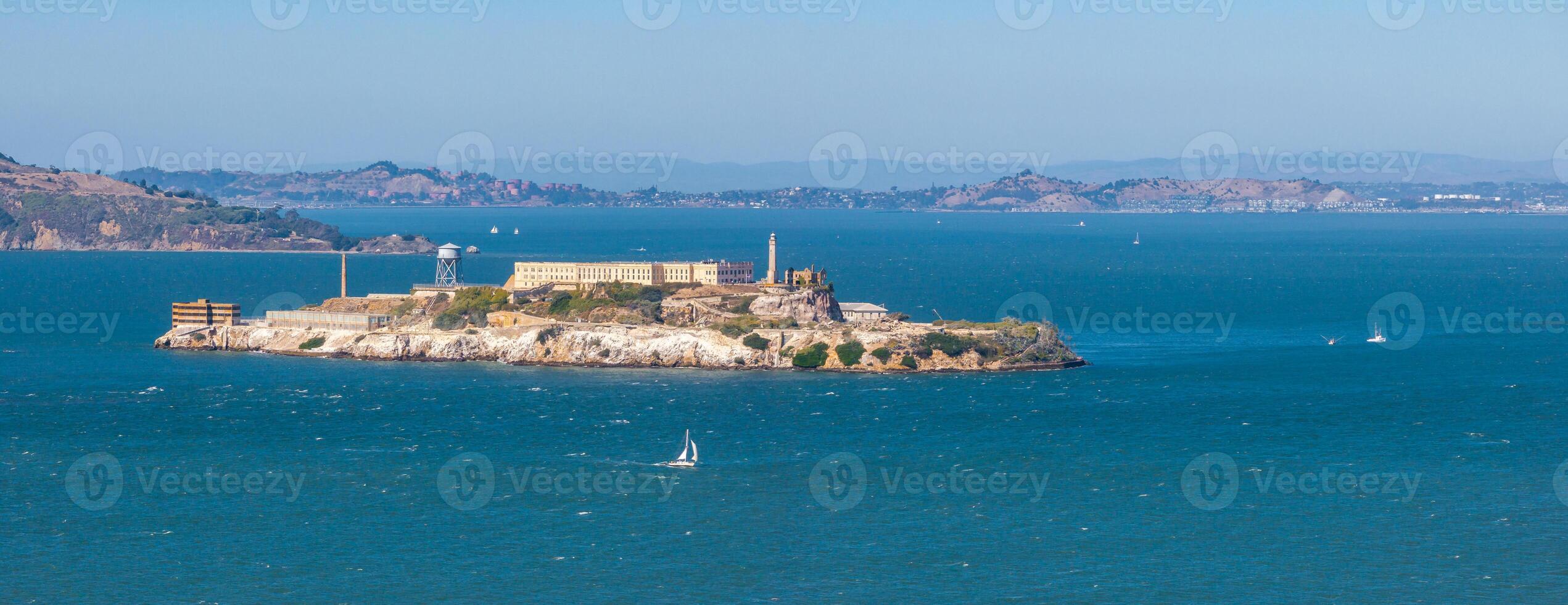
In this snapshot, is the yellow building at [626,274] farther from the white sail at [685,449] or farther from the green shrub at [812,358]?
the white sail at [685,449]

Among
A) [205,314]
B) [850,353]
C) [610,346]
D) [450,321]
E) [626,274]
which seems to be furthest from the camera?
[626,274]

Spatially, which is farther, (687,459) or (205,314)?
(205,314)

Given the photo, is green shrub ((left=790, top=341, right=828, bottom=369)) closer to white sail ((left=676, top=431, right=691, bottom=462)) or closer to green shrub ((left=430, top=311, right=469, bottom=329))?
green shrub ((left=430, top=311, right=469, bottom=329))

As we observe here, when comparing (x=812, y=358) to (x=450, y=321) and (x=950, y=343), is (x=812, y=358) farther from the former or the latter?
(x=450, y=321)

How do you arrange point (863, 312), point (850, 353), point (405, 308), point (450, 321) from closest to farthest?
point (850, 353)
point (450, 321)
point (863, 312)
point (405, 308)

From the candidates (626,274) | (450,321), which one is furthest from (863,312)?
(450,321)

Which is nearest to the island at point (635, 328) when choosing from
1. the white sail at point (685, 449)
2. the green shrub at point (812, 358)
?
the green shrub at point (812, 358)

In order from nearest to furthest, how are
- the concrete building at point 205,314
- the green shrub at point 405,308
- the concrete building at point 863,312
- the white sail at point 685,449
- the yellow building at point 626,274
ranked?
the white sail at point 685,449
the concrete building at point 863,312
the green shrub at point 405,308
the concrete building at point 205,314
the yellow building at point 626,274

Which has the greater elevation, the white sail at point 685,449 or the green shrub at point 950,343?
the green shrub at point 950,343
